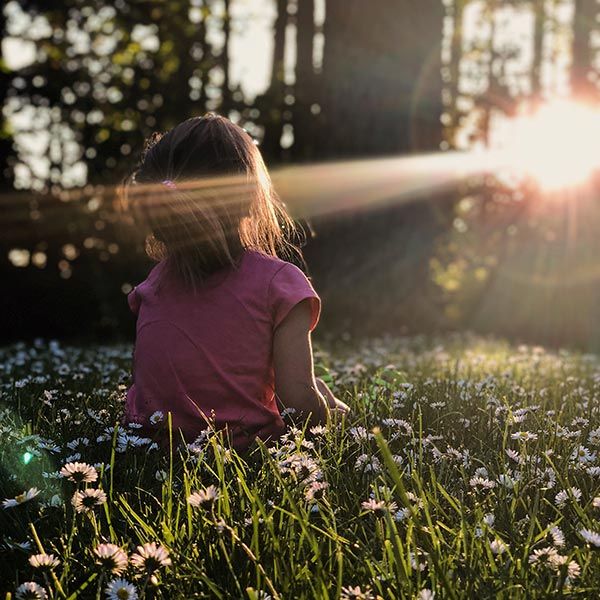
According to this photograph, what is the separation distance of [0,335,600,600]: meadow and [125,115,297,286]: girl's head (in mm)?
663

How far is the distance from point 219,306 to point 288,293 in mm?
275

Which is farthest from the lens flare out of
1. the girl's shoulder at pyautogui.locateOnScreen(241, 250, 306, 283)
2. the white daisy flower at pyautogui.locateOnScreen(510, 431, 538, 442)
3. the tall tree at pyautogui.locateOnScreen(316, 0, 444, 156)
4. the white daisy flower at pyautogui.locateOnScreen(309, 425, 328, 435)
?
the white daisy flower at pyautogui.locateOnScreen(309, 425, 328, 435)

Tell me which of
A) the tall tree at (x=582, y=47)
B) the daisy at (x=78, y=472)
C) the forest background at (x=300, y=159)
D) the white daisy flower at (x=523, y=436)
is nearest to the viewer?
the daisy at (x=78, y=472)

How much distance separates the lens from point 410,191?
1366cm

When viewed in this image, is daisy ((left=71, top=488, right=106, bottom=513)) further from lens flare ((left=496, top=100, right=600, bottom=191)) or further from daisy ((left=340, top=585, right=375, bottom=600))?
lens flare ((left=496, top=100, right=600, bottom=191))

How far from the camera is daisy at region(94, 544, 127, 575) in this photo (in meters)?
1.74

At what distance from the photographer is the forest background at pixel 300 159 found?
11922 millimetres

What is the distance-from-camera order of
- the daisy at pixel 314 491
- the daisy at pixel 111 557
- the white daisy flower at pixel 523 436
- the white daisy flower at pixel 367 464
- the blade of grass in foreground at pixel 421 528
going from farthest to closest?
the white daisy flower at pixel 523 436
the white daisy flower at pixel 367 464
the daisy at pixel 314 491
the daisy at pixel 111 557
the blade of grass in foreground at pixel 421 528

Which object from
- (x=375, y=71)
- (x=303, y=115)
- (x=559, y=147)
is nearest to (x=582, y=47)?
(x=559, y=147)

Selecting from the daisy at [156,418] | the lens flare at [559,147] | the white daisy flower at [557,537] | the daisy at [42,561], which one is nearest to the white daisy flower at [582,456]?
the white daisy flower at [557,537]

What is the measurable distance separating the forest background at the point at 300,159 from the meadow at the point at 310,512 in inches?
336

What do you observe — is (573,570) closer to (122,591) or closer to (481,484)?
(481,484)

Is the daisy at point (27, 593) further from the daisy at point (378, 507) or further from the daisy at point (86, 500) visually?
the daisy at point (378, 507)

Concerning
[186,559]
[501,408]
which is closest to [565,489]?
[501,408]
